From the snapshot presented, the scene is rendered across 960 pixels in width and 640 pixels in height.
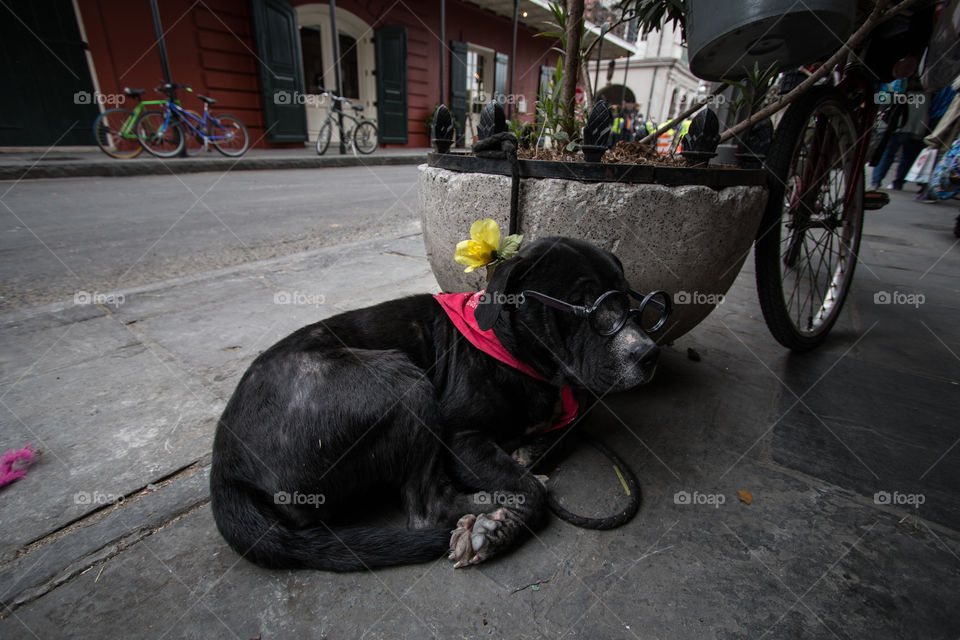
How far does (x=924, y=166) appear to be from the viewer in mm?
11539

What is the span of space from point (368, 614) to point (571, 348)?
3.45ft

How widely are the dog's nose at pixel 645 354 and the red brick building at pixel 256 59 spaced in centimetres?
558

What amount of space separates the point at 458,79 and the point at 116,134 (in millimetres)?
13399

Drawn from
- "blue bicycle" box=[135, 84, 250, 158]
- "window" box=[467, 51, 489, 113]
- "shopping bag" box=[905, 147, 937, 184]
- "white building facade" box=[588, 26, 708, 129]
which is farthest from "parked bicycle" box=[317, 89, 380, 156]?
"white building facade" box=[588, 26, 708, 129]

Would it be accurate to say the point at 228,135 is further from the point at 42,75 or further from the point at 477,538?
the point at 477,538

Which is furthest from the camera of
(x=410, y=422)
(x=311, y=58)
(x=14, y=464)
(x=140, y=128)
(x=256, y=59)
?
(x=311, y=58)

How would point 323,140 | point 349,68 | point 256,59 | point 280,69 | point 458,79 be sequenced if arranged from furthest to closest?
point 458,79 < point 349,68 < point 323,140 < point 280,69 < point 256,59

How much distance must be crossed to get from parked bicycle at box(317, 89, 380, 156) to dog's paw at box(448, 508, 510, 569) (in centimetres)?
1477

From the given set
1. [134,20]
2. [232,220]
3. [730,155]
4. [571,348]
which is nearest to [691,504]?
[571,348]

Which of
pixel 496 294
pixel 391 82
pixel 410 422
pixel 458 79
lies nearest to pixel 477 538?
pixel 410 422

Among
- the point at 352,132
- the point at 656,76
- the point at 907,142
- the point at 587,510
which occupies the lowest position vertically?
the point at 587,510

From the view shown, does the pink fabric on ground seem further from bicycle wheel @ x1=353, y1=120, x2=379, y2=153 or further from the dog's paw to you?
bicycle wheel @ x1=353, y1=120, x2=379, y2=153

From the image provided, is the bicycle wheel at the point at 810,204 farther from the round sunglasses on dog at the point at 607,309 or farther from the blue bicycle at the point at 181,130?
the blue bicycle at the point at 181,130

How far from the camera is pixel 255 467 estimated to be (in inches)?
57.7
